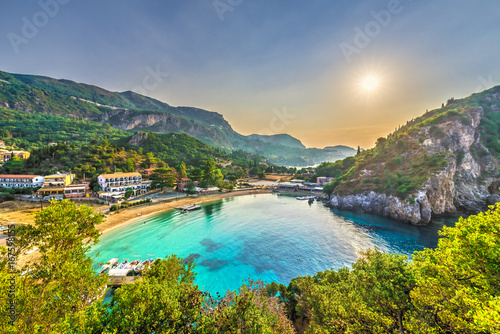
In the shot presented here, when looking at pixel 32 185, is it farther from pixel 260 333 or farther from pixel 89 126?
pixel 89 126

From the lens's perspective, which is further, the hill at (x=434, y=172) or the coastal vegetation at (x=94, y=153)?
the coastal vegetation at (x=94, y=153)

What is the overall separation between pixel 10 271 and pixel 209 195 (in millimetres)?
53694

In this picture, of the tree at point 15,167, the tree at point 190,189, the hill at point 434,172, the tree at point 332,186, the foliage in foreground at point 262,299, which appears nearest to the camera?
the foliage in foreground at point 262,299

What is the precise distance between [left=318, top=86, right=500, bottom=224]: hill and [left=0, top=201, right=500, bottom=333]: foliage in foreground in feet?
134

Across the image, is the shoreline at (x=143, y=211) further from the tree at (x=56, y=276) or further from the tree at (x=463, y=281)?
the tree at (x=463, y=281)

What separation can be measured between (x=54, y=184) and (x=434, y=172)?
94842 mm

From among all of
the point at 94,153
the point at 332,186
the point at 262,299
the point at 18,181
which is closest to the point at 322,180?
the point at 332,186

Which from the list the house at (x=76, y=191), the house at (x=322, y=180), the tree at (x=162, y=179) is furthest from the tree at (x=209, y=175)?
the house at (x=322, y=180)

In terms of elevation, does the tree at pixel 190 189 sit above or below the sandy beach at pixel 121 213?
above

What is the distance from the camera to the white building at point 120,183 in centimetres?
4884

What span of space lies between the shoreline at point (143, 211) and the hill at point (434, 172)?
133 ft

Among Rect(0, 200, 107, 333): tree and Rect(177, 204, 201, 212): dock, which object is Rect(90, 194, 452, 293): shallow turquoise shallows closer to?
Rect(177, 204, 201, 212): dock

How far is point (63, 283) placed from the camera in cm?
877

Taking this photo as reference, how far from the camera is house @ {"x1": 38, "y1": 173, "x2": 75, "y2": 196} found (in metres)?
42.5
